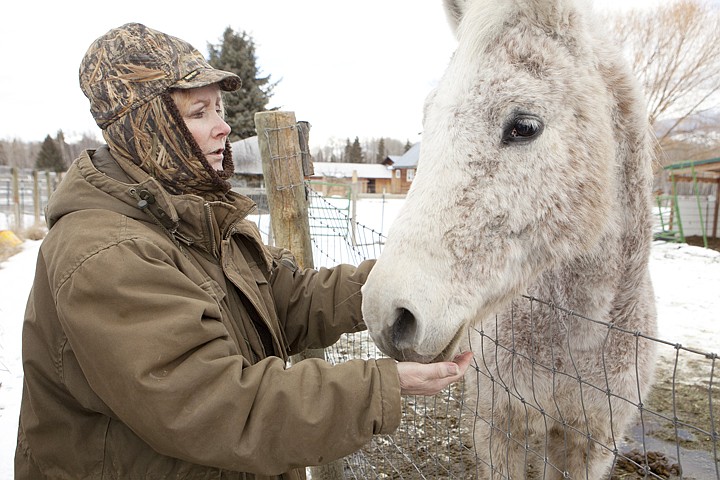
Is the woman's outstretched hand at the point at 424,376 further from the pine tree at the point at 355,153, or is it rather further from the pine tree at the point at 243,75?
the pine tree at the point at 355,153

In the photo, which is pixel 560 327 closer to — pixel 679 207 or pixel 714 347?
pixel 714 347

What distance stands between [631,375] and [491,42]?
1.66m

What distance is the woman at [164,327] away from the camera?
1.18m

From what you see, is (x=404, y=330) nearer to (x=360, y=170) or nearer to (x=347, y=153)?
(x=360, y=170)

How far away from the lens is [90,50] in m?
1.61

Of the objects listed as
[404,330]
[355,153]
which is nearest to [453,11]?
[404,330]

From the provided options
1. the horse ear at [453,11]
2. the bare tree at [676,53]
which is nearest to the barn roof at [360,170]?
the bare tree at [676,53]

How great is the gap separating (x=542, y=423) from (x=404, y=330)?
56.0 inches

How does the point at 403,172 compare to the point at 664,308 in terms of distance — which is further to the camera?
the point at 403,172

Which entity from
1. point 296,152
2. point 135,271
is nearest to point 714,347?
point 296,152

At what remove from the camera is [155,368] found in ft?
3.81

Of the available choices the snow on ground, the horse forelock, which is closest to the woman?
the horse forelock

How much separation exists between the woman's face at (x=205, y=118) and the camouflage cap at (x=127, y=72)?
2.8 inches

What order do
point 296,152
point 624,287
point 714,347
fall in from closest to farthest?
point 624,287
point 296,152
point 714,347
